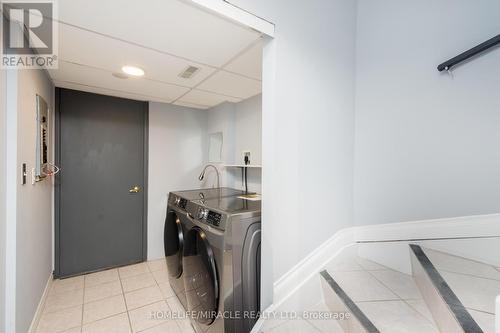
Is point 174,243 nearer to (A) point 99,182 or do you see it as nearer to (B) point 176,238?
(B) point 176,238

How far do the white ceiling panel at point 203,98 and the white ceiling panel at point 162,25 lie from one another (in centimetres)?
92

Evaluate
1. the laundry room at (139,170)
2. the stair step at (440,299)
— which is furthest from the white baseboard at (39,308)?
the stair step at (440,299)

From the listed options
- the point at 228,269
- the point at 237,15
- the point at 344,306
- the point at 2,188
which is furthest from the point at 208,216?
the point at 237,15

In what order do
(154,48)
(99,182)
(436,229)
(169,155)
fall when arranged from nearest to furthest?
(436,229)
(154,48)
(99,182)
(169,155)

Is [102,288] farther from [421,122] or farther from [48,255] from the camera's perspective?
[421,122]

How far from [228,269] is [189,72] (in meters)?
1.58

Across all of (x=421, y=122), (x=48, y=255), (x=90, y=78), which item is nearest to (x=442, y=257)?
(x=421, y=122)

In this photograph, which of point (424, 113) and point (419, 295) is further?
point (424, 113)

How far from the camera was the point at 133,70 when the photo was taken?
5.78 ft

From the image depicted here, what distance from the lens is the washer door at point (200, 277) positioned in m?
1.29

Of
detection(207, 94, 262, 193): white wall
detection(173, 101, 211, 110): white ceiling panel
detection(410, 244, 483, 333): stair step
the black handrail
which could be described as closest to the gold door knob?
detection(207, 94, 262, 193): white wall

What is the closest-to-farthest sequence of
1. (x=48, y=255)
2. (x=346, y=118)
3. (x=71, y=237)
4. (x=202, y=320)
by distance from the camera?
(x=202, y=320), (x=346, y=118), (x=48, y=255), (x=71, y=237)

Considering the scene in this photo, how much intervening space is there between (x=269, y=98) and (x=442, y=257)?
4.40 ft

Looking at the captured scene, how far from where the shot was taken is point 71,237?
7.77ft
